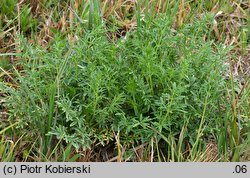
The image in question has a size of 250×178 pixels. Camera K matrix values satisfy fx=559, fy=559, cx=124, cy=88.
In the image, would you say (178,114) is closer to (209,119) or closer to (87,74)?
(209,119)

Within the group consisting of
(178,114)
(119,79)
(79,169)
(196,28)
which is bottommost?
(79,169)

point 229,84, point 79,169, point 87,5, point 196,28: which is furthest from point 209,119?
point 87,5

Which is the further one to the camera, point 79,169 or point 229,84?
point 229,84

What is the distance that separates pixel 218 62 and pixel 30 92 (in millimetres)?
1038

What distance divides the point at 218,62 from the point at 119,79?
55 centimetres

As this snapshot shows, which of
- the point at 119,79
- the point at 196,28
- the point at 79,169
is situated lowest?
the point at 79,169

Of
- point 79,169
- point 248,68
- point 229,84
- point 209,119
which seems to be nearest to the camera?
point 79,169

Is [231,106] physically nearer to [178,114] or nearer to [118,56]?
[178,114]

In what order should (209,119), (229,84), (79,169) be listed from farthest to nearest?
1. (229,84)
2. (209,119)
3. (79,169)

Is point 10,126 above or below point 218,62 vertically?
below

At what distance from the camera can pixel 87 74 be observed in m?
3.01

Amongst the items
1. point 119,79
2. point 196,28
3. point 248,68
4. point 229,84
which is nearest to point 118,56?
point 119,79

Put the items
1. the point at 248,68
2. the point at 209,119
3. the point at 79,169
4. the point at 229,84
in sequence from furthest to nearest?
the point at 248,68
the point at 229,84
the point at 209,119
the point at 79,169

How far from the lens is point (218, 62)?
121 inches
